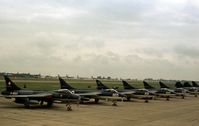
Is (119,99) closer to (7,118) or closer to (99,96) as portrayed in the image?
(99,96)

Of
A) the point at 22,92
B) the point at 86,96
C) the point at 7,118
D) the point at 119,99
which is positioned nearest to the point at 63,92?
the point at 22,92

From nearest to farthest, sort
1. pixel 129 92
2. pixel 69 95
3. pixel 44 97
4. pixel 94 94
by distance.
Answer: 1. pixel 44 97
2. pixel 69 95
3. pixel 94 94
4. pixel 129 92

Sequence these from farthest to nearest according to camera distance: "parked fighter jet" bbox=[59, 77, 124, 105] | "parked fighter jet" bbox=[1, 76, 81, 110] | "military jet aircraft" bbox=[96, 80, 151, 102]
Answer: "military jet aircraft" bbox=[96, 80, 151, 102] < "parked fighter jet" bbox=[59, 77, 124, 105] < "parked fighter jet" bbox=[1, 76, 81, 110]

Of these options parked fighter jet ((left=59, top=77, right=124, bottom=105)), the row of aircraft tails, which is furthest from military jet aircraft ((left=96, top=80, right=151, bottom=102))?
parked fighter jet ((left=59, top=77, right=124, bottom=105))

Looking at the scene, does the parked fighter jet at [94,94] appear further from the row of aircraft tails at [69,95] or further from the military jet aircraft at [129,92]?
the military jet aircraft at [129,92]

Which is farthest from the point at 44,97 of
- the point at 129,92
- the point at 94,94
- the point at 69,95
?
the point at 129,92

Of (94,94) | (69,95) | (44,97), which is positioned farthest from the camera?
(94,94)

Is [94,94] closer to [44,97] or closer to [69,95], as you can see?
[69,95]

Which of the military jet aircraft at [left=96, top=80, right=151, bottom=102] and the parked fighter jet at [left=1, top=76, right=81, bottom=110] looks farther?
the military jet aircraft at [left=96, top=80, right=151, bottom=102]

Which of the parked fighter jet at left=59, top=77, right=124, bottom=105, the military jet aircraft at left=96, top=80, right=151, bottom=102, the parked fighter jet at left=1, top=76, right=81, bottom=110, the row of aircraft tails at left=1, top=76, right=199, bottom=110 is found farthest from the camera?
the military jet aircraft at left=96, top=80, right=151, bottom=102

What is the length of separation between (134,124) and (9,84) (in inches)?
688

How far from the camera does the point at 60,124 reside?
21.3 metres

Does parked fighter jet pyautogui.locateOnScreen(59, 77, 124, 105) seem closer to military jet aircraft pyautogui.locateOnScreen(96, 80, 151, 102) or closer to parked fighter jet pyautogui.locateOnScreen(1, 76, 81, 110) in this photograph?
military jet aircraft pyautogui.locateOnScreen(96, 80, 151, 102)

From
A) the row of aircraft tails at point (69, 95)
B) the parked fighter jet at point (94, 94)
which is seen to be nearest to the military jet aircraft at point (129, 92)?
the row of aircraft tails at point (69, 95)
